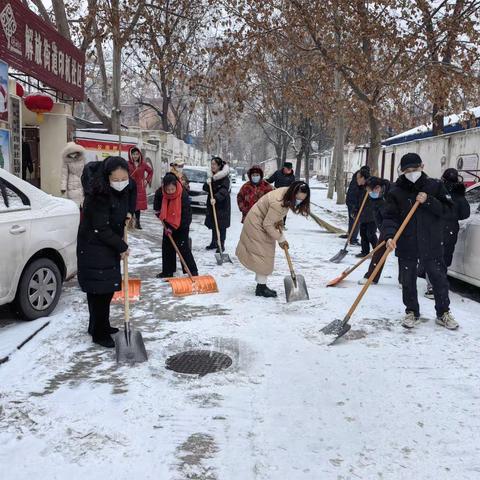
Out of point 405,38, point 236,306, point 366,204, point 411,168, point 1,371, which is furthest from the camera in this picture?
point 405,38

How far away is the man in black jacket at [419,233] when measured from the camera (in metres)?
4.86

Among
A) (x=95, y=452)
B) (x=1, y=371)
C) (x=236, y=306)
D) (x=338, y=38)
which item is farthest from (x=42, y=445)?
(x=338, y=38)

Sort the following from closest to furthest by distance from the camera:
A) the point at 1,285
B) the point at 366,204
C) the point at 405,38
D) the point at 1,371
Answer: the point at 1,371 < the point at 1,285 < the point at 366,204 < the point at 405,38

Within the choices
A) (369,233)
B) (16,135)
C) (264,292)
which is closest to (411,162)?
(264,292)

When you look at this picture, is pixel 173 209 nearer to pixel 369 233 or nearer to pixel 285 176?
pixel 369 233

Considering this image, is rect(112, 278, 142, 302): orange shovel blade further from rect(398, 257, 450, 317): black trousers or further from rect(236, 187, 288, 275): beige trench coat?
rect(398, 257, 450, 317): black trousers

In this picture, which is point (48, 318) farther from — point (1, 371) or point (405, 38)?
point (405, 38)

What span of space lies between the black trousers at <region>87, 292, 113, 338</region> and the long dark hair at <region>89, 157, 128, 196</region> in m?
0.90

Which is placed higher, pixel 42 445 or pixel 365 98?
pixel 365 98

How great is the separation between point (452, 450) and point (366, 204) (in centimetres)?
582

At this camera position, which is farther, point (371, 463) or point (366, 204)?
point (366, 204)

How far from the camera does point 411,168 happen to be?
487 centimetres

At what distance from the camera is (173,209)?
6.81 metres

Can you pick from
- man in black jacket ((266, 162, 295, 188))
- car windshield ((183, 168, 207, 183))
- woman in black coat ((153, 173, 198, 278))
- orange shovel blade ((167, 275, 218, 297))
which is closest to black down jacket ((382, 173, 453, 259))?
orange shovel blade ((167, 275, 218, 297))
